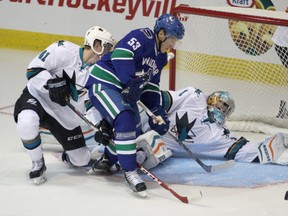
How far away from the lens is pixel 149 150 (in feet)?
14.3

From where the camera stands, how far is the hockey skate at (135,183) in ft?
12.8

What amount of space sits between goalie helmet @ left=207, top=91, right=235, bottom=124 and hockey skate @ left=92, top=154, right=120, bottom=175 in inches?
28.5

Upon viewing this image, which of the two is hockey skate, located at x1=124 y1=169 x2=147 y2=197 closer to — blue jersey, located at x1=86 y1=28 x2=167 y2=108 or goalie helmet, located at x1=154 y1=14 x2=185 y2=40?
blue jersey, located at x1=86 y1=28 x2=167 y2=108

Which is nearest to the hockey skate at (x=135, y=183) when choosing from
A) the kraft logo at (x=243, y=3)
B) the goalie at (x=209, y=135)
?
the goalie at (x=209, y=135)

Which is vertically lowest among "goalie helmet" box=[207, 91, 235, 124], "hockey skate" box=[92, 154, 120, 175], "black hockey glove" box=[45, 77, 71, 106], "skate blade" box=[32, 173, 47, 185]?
"skate blade" box=[32, 173, 47, 185]

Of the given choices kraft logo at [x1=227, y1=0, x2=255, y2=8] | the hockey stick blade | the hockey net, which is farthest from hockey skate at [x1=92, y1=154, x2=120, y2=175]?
kraft logo at [x1=227, y1=0, x2=255, y2=8]

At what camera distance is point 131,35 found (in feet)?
13.2

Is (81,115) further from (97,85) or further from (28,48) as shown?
(28,48)

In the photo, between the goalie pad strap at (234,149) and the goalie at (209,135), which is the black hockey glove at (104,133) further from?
the goalie pad strap at (234,149)

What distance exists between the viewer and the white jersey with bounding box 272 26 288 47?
545cm

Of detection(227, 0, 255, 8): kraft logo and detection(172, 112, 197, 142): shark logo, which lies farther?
detection(227, 0, 255, 8): kraft logo

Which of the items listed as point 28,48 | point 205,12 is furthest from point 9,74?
point 205,12

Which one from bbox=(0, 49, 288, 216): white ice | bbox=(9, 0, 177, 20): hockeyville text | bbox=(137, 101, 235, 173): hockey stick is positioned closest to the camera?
bbox=(0, 49, 288, 216): white ice

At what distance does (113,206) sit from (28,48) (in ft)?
13.0
